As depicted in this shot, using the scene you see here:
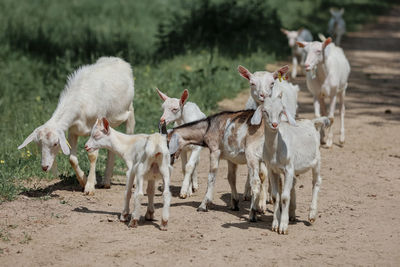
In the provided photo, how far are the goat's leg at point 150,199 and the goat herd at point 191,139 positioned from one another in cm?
1

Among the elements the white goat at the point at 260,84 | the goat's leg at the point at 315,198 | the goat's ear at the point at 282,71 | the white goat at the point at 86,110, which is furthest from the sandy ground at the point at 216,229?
the goat's ear at the point at 282,71

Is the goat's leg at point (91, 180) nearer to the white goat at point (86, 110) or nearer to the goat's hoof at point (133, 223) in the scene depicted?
the white goat at point (86, 110)

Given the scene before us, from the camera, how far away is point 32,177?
9.46 m

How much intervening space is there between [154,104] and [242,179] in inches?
158

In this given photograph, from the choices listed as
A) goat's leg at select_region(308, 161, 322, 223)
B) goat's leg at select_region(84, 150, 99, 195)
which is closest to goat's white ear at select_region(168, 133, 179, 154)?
goat's leg at select_region(84, 150, 99, 195)

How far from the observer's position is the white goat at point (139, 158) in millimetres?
7242

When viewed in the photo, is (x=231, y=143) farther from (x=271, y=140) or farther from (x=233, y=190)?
(x=271, y=140)

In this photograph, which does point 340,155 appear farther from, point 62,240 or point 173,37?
point 173,37

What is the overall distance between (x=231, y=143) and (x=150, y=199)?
117 centimetres

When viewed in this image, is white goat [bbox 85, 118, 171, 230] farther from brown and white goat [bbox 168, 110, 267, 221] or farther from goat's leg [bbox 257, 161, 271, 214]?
goat's leg [bbox 257, 161, 271, 214]

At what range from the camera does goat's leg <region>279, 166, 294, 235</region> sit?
7316 mm

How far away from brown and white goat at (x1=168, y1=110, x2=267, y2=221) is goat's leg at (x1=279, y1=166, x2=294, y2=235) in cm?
49

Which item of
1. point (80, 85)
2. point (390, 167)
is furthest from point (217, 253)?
point (390, 167)

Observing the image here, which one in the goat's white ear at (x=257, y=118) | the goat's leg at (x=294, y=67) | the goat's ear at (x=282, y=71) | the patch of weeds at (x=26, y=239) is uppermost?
the goat's ear at (x=282, y=71)
